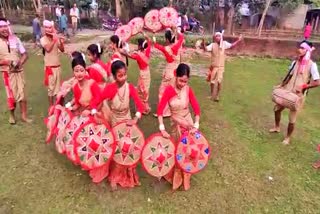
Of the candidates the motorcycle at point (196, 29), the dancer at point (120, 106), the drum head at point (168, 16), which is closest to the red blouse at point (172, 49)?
the drum head at point (168, 16)

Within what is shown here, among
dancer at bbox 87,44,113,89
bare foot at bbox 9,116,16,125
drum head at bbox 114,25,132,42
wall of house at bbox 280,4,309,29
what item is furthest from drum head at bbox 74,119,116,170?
wall of house at bbox 280,4,309,29

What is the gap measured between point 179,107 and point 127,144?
0.88 metres

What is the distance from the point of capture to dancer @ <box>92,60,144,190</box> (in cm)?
432

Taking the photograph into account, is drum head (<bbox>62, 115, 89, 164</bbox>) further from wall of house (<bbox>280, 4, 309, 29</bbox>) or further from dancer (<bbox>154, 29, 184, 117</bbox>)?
wall of house (<bbox>280, 4, 309, 29</bbox>)

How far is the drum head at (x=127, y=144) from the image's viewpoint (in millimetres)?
4398

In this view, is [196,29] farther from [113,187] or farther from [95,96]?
[113,187]

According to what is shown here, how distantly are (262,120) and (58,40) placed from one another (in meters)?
4.84

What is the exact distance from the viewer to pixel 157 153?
437cm

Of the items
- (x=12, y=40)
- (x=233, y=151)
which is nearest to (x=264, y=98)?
(x=233, y=151)

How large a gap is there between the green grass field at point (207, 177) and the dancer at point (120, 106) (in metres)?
0.17

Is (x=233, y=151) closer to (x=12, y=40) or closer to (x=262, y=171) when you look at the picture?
(x=262, y=171)

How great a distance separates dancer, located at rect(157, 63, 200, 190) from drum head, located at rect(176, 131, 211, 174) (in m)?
0.14

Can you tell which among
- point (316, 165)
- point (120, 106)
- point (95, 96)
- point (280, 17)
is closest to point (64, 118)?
point (95, 96)

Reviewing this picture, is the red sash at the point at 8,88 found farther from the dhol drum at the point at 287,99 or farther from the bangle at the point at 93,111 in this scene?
the dhol drum at the point at 287,99
